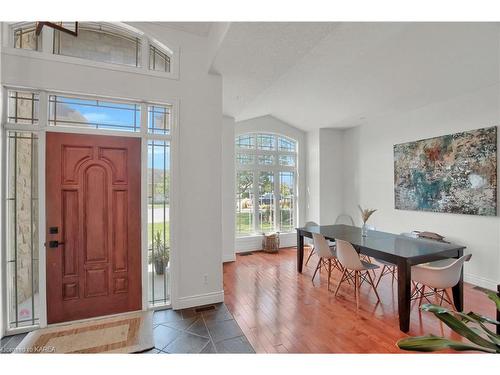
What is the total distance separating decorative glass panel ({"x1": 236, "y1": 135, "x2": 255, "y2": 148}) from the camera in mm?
5961

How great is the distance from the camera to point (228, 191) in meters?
5.14

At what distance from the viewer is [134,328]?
2.59m

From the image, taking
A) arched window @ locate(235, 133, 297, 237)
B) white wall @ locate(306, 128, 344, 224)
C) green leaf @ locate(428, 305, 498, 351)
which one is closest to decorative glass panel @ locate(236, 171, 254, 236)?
arched window @ locate(235, 133, 297, 237)

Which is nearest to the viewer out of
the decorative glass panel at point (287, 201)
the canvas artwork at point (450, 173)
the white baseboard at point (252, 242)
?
the canvas artwork at point (450, 173)

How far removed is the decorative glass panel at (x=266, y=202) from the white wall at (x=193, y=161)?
117 inches

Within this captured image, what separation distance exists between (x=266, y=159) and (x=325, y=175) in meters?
1.53

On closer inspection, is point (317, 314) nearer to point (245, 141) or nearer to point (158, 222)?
point (158, 222)

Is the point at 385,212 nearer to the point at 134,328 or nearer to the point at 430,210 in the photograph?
the point at 430,210

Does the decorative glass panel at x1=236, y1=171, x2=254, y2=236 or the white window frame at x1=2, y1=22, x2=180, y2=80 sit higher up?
the white window frame at x1=2, y1=22, x2=180, y2=80

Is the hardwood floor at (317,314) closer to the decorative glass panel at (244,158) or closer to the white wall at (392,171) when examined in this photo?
the white wall at (392,171)

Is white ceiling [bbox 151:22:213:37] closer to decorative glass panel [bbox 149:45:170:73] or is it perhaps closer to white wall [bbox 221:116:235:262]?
decorative glass panel [bbox 149:45:170:73]

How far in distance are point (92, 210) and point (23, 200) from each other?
658 millimetres

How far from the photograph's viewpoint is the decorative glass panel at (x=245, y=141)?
596 cm

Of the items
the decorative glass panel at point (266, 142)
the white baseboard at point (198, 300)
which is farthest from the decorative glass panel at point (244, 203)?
the white baseboard at point (198, 300)
